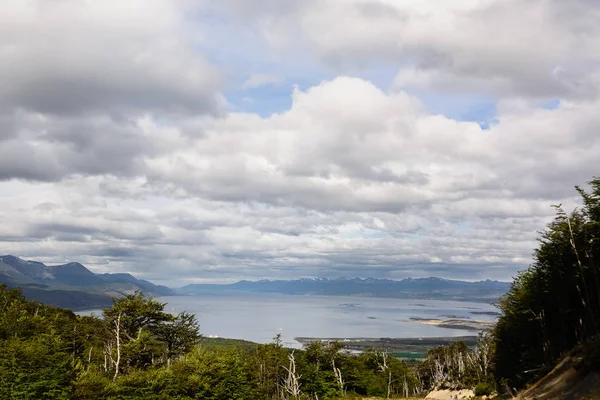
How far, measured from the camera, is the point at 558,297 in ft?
150

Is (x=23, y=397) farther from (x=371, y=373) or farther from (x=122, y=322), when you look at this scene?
(x=371, y=373)

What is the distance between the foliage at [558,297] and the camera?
4169cm

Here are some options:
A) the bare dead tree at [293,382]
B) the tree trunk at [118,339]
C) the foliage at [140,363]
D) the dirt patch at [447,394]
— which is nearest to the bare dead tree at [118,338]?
the tree trunk at [118,339]

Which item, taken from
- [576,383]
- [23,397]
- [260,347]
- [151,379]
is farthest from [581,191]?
[260,347]

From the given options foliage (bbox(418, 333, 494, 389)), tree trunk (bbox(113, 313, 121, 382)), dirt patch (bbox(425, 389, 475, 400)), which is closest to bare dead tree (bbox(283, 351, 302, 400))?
tree trunk (bbox(113, 313, 121, 382))

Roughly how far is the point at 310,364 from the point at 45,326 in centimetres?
4817

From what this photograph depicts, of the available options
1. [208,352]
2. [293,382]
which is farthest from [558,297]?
[208,352]

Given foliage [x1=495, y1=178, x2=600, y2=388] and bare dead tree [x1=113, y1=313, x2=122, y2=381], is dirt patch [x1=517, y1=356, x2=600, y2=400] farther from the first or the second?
bare dead tree [x1=113, y1=313, x2=122, y2=381]

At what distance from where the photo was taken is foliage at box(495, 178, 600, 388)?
4169 centimetres

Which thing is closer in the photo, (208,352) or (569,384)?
(569,384)

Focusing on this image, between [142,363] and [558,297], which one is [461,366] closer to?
[558,297]

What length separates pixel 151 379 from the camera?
49.0 m

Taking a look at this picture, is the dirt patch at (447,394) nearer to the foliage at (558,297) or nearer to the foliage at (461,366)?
the foliage at (461,366)

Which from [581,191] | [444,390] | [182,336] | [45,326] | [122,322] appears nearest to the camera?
[581,191]
